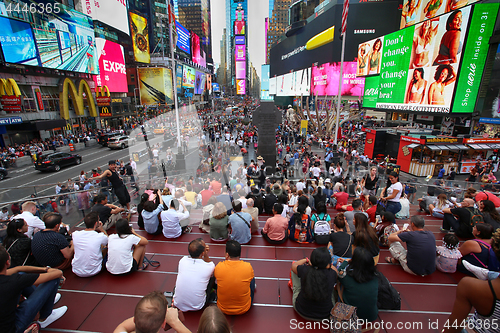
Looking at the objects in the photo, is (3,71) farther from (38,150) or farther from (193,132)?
(193,132)

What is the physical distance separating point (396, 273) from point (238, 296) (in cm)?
283

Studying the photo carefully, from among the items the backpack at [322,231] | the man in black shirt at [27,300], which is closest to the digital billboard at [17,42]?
the man in black shirt at [27,300]

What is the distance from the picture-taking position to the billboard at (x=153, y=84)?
1903 inches

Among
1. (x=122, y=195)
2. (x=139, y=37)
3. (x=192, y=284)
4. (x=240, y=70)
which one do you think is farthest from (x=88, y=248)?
(x=240, y=70)

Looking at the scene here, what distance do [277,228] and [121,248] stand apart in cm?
289

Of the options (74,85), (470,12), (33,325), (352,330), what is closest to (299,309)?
(352,330)

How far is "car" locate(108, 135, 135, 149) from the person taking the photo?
2692 centimetres

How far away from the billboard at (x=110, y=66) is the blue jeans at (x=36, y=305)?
1699 inches

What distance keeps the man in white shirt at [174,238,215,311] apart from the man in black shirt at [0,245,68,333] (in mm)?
1491

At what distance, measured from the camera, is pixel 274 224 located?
495 cm

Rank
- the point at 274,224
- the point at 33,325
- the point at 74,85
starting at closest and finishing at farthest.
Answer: the point at 33,325 < the point at 274,224 < the point at 74,85

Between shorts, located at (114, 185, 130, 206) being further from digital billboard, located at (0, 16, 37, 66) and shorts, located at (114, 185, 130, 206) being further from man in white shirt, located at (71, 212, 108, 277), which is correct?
digital billboard, located at (0, 16, 37, 66)

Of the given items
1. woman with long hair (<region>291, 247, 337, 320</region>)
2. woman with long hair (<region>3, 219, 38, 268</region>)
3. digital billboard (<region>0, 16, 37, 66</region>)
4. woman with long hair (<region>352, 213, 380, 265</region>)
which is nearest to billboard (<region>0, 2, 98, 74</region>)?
digital billboard (<region>0, 16, 37, 66</region>)

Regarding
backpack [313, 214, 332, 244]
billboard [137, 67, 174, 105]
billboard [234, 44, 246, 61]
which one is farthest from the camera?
billboard [234, 44, 246, 61]
